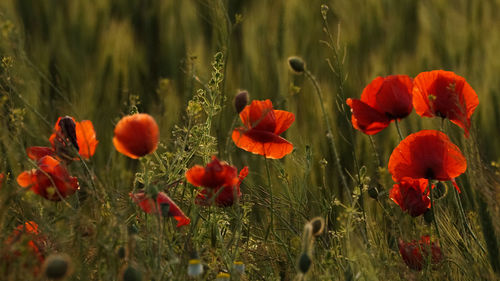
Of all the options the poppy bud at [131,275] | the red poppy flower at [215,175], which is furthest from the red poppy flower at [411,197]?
the poppy bud at [131,275]

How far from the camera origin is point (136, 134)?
744 mm

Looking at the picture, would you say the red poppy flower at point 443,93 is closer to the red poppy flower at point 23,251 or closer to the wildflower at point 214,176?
the wildflower at point 214,176

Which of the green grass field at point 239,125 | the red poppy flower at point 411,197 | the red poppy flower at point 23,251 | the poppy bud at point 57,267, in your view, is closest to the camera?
the poppy bud at point 57,267

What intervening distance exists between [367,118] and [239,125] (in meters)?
0.30

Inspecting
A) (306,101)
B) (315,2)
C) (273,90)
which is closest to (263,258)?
(306,101)

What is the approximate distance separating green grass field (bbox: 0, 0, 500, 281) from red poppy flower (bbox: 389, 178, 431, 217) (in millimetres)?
20

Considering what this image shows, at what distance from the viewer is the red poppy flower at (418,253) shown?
0.82 meters

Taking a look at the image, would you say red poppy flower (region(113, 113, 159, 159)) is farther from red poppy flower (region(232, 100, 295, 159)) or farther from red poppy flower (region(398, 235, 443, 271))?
red poppy flower (region(398, 235, 443, 271))

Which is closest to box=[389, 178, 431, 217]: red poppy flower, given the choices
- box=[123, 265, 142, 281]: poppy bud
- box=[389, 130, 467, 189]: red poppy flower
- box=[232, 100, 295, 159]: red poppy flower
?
box=[389, 130, 467, 189]: red poppy flower

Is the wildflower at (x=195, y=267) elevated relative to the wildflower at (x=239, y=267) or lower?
elevated

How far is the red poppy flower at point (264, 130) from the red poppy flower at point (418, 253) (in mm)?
216

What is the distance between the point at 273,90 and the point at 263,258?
0.95 m

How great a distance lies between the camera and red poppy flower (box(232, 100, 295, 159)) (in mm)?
890

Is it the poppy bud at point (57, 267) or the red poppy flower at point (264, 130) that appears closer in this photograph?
the poppy bud at point (57, 267)
